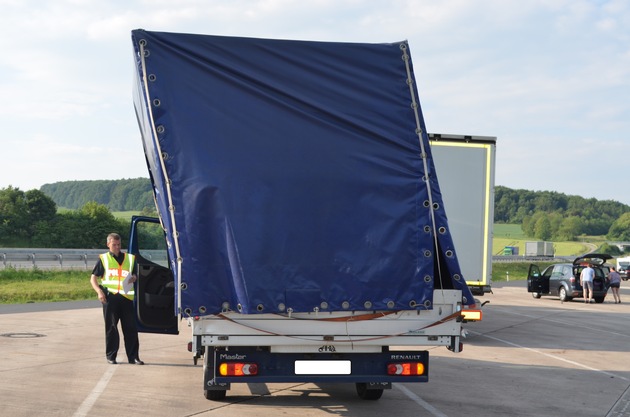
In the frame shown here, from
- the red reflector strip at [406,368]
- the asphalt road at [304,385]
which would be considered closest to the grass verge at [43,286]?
the asphalt road at [304,385]

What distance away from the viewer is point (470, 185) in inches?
609

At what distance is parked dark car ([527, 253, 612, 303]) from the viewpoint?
3197 centimetres

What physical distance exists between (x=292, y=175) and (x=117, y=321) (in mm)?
5357

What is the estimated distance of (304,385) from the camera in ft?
33.2

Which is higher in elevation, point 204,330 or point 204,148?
point 204,148

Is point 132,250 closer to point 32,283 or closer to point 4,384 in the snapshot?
point 4,384

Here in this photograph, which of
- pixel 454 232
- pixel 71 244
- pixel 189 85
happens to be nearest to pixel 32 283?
pixel 454 232

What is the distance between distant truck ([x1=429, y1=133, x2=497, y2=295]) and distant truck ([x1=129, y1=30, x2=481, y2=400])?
7689mm

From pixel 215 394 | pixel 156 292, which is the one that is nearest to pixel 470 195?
pixel 156 292

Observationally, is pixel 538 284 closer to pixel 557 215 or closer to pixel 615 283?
pixel 615 283

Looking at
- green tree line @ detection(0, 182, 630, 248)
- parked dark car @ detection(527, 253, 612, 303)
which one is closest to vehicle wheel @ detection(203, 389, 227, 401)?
green tree line @ detection(0, 182, 630, 248)

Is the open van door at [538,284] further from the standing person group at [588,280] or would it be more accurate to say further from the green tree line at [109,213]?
the green tree line at [109,213]

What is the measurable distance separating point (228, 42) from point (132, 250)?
3.84 meters

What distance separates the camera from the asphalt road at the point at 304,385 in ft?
28.1
